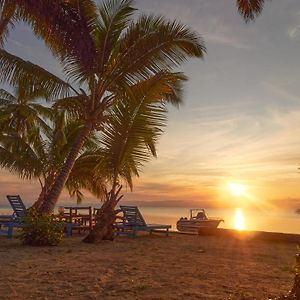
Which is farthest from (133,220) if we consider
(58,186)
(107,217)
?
(58,186)

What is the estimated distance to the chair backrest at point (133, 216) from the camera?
1549 centimetres

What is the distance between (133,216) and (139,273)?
28.8 ft

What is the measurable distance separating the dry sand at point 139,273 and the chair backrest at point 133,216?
4.52 meters

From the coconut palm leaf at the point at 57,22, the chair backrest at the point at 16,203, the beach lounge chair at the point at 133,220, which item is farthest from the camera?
the chair backrest at the point at 16,203

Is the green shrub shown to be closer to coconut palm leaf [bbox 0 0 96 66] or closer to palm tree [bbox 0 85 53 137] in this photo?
coconut palm leaf [bbox 0 0 96 66]

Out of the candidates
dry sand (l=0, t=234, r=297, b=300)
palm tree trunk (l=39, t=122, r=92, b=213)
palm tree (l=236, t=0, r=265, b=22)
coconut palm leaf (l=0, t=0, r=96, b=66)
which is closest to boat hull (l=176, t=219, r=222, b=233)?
palm tree trunk (l=39, t=122, r=92, b=213)

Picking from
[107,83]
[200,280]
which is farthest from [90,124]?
[200,280]

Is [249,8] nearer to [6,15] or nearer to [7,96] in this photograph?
[6,15]

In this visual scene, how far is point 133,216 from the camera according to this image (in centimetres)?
1556

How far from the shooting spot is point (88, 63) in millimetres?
12430

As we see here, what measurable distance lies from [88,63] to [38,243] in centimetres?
564

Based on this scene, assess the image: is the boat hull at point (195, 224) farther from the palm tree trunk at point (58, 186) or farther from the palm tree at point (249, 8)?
the palm tree at point (249, 8)

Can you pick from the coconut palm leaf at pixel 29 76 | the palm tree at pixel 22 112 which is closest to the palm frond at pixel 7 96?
the palm tree at pixel 22 112

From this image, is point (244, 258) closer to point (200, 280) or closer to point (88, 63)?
point (200, 280)
